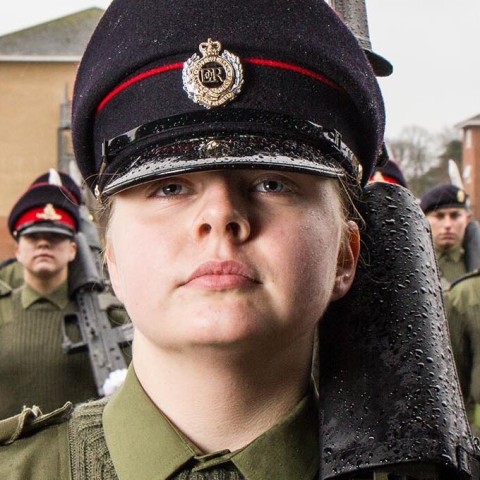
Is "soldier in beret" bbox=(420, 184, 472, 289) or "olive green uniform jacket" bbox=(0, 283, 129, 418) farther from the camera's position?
"soldier in beret" bbox=(420, 184, 472, 289)

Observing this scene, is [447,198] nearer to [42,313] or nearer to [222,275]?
[42,313]

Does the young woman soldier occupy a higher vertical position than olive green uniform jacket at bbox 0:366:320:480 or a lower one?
higher

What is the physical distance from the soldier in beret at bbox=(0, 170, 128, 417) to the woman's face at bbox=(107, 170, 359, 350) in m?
4.20

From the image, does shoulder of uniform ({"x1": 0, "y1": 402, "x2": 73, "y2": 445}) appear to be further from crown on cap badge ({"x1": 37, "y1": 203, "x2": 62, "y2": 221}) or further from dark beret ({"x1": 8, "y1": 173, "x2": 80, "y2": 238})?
crown on cap badge ({"x1": 37, "y1": 203, "x2": 62, "y2": 221})

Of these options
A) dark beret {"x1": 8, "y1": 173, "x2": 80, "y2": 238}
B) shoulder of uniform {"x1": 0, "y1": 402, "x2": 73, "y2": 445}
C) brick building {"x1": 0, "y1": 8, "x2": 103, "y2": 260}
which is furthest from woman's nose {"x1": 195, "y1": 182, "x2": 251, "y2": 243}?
brick building {"x1": 0, "y1": 8, "x2": 103, "y2": 260}

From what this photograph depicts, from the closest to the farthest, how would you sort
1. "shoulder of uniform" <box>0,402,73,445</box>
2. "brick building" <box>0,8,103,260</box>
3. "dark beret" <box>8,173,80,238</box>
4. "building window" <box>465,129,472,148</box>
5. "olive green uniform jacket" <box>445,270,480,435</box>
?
"shoulder of uniform" <box>0,402,73,445</box> → "olive green uniform jacket" <box>445,270,480,435</box> → "dark beret" <box>8,173,80,238</box> → "brick building" <box>0,8,103,260</box> → "building window" <box>465,129,472,148</box>

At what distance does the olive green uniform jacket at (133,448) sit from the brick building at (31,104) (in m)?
18.8

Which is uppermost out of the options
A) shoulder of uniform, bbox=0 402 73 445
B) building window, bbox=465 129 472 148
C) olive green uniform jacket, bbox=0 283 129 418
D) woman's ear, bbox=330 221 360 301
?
woman's ear, bbox=330 221 360 301

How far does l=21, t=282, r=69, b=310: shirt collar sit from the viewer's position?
6.82 metres

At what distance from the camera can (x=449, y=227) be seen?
916cm

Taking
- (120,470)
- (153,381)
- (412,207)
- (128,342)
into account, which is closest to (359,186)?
(412,207)

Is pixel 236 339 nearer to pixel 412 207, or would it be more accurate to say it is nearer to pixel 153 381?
pixel 153 381

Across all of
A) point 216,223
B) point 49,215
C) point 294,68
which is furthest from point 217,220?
point 49,215

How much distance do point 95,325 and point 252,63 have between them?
4.80m
